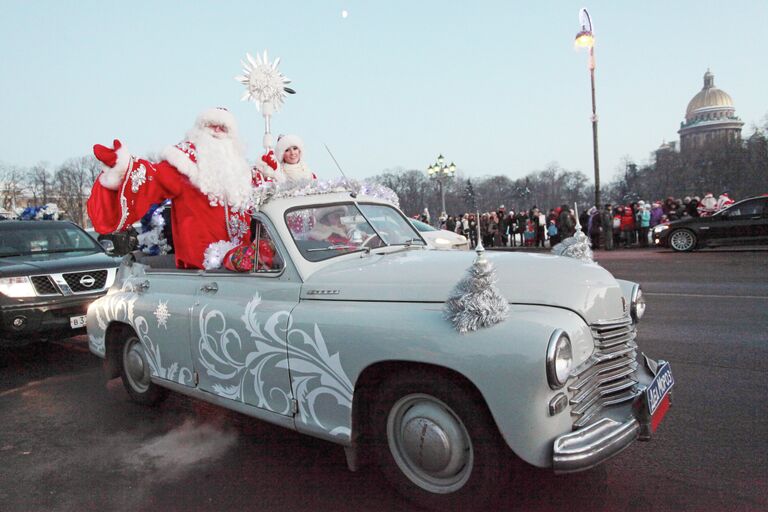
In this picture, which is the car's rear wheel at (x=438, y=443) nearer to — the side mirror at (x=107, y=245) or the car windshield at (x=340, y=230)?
the car windshield at (x=340, y=230)

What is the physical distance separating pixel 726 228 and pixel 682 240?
4.33 ft

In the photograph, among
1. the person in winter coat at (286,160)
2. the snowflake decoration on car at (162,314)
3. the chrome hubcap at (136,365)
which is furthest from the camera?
the person in winter coat at (286,160)

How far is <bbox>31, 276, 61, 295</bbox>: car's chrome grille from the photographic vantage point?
21.0ft

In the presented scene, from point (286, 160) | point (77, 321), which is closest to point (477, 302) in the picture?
point (286, 160)

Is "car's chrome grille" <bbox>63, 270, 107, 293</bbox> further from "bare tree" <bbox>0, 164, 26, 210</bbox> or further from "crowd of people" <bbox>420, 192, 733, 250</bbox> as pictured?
"bare tree" <bbox>0, 164, 26, 210</bbox>

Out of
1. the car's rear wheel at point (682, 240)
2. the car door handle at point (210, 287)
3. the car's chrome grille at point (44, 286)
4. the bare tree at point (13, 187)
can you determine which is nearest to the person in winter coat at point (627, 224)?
the car's rear wheel at point (682, 240)

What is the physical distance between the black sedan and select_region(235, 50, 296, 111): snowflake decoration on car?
14.9 metres

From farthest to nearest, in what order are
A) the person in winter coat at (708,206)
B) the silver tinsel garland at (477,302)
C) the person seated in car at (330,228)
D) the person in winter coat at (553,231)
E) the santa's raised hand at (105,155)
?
the person in winter coat at (553,231), the person in winter coat at (708,206), the santa's raised hand at (105,155), the person seated in car at (330,228), the silver tinsel garland at (477,302)

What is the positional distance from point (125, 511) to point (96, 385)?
2980mm

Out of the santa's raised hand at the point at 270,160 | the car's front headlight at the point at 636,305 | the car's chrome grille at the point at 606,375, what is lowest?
the car's chrome grille at the point at 606,375

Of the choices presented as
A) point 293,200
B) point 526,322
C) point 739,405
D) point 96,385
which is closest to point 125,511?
point 293,200

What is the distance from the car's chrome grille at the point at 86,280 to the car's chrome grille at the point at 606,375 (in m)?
6.16

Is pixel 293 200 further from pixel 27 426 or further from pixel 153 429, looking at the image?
pixel 27 426

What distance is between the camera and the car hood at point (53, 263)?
643 cm
